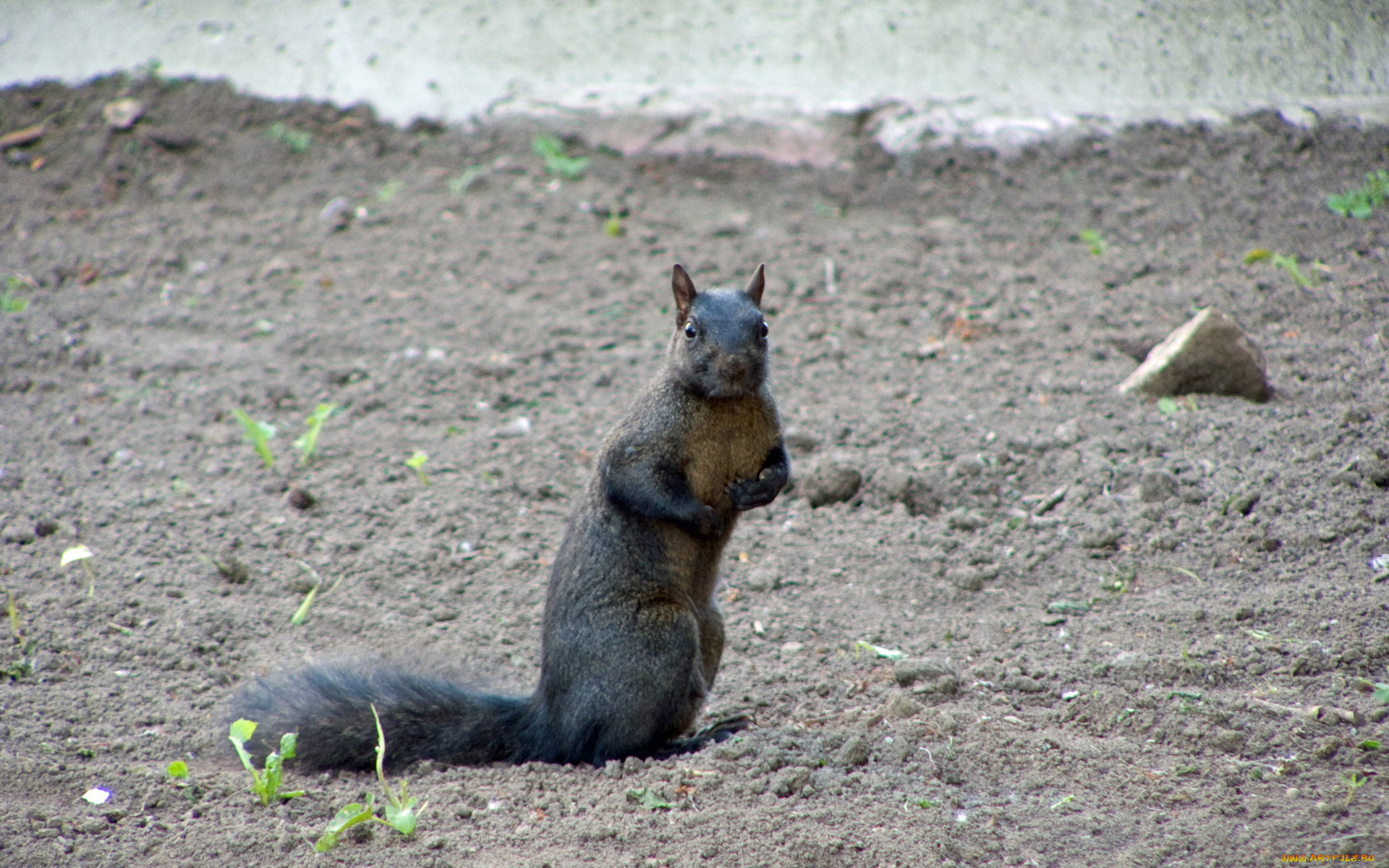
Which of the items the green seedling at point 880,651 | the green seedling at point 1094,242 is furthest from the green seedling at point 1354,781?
the green seedling at point 1094,242

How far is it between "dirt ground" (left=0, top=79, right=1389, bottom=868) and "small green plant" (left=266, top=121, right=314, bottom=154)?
2 cm

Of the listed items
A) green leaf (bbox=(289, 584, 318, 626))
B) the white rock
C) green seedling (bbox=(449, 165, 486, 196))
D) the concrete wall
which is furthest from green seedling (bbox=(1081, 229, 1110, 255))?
green leaf (bbox=(289, 584, 318, 626))

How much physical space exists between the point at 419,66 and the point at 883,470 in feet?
16.3

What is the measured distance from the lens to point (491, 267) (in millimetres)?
6871

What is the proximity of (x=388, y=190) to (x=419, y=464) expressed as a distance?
333 centimetres

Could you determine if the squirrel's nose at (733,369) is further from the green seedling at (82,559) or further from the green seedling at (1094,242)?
the green seedling at (1094,242)

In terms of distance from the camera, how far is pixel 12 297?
6.66 meters

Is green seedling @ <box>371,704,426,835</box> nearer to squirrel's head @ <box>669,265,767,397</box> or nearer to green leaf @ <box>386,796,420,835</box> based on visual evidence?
green leaf @ <box>386,796,420,835</box>

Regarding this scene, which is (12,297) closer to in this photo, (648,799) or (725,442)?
(725,442)

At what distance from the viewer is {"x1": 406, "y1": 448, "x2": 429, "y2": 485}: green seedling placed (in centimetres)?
489

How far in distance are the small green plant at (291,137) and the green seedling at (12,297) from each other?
1.96 m

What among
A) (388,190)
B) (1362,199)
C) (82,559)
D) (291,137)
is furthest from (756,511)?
(291,137)

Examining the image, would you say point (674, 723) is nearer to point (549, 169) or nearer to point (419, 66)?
point (549, 169)

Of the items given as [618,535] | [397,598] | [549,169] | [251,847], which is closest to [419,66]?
[549,169]
